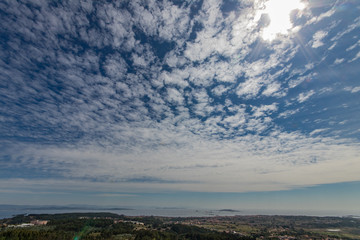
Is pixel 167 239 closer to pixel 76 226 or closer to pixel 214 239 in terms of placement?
pixel 214 239

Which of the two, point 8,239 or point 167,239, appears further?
point 167,239

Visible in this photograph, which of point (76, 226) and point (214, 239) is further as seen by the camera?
point (76, 226)

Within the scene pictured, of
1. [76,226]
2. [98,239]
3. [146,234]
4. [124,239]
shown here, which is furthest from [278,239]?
[76,226]

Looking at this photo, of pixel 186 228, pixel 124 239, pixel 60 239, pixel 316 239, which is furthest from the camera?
pixel 186 228

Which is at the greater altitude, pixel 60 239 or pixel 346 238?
pixel 346 238

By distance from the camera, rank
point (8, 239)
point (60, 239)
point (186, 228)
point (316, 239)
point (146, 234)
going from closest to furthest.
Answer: point (8, 239), point (60, 239), point (146, 234), point (316, 239), point (186, 228)

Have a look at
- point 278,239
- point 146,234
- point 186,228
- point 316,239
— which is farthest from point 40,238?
point 316,239

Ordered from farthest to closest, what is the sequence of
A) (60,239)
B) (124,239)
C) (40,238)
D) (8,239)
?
1. (124,239)
2. (60,239)
3. (40,238)
4. (8,239)

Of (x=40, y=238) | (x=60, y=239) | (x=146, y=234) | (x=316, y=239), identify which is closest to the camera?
(x=40, y=238)

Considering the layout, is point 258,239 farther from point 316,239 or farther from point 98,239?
point 98,239
